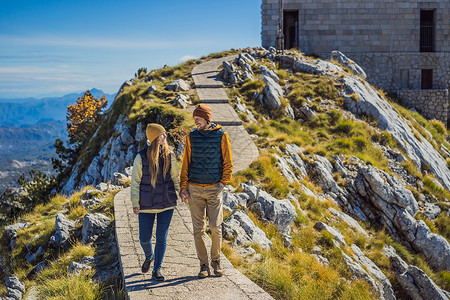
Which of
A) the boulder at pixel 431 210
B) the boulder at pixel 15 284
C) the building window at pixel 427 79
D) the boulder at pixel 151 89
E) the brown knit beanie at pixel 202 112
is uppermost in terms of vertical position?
the building window at pixel 427 79

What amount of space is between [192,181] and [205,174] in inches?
9.8

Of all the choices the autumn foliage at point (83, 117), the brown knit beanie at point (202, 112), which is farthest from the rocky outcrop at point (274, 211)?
the autumn foliage at point (83, 117)

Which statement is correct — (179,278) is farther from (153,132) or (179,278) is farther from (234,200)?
(234,200)

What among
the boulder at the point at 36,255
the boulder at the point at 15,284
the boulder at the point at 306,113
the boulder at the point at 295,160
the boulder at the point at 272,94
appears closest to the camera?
the boulder at the point at 15,284

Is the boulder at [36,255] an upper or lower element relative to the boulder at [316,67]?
lower

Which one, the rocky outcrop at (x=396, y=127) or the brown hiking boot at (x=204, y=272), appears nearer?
the brown hiking boot at (x=204, y=272)

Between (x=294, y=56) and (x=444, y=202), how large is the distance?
1337 cm

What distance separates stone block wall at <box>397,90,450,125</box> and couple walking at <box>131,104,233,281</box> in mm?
24769

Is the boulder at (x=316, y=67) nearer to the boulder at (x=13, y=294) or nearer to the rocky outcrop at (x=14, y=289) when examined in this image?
the rocky outcrop at (x=14, y=289)

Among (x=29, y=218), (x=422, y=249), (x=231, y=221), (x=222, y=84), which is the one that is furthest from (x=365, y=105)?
(x=29, y=218)

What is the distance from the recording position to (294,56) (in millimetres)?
23828

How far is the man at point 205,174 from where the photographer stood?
17.8 feet

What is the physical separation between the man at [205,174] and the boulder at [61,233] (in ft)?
13.3

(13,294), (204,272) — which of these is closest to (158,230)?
(204,272)
